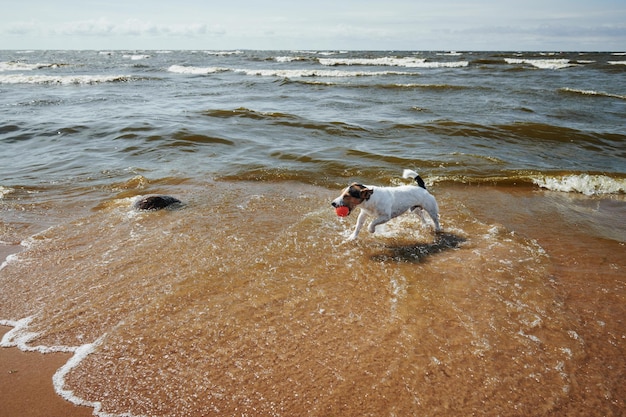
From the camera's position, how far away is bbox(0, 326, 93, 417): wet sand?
294 centimetres

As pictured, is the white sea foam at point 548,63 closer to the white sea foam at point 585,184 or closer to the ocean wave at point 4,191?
the white sea foam at point 585,184

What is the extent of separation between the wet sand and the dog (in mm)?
3336

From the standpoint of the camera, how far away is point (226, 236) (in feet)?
19.2

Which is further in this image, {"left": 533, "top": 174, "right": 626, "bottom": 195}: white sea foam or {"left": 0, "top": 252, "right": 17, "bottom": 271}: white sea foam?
{"left": 533, "top": 174, "right": 626, "bottom": 195}: white sea foam

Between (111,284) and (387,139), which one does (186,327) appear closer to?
(111,284)

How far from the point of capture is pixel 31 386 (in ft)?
10.3

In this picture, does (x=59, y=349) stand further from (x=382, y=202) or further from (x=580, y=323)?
(x=580, y=323)

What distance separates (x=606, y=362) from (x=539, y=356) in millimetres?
541

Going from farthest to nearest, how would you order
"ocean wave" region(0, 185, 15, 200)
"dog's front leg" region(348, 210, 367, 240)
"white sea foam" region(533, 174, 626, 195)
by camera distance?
"white sea foam" region(533, 174, 626, 195), "ocean wave" region(0, 185, 15, 200), "dog's front leg" region(348, 210, 367, 240)

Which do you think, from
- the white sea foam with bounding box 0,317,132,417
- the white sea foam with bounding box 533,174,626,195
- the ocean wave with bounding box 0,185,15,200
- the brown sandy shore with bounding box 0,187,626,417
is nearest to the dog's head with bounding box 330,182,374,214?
the brown sandy shore with bounding box 0,187,626,417

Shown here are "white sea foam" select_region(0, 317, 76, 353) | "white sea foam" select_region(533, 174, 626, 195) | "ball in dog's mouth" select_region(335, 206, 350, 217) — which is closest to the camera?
"white sea foam" select_region(0, 317, 76, 353)

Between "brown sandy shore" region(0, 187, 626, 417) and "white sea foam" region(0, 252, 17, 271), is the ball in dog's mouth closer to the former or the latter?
"brown sandy shore" region(0, 187, 626, 417)

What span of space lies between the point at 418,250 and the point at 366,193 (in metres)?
1.09

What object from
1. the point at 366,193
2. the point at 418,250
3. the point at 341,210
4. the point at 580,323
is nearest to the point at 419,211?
the point at 418,250
